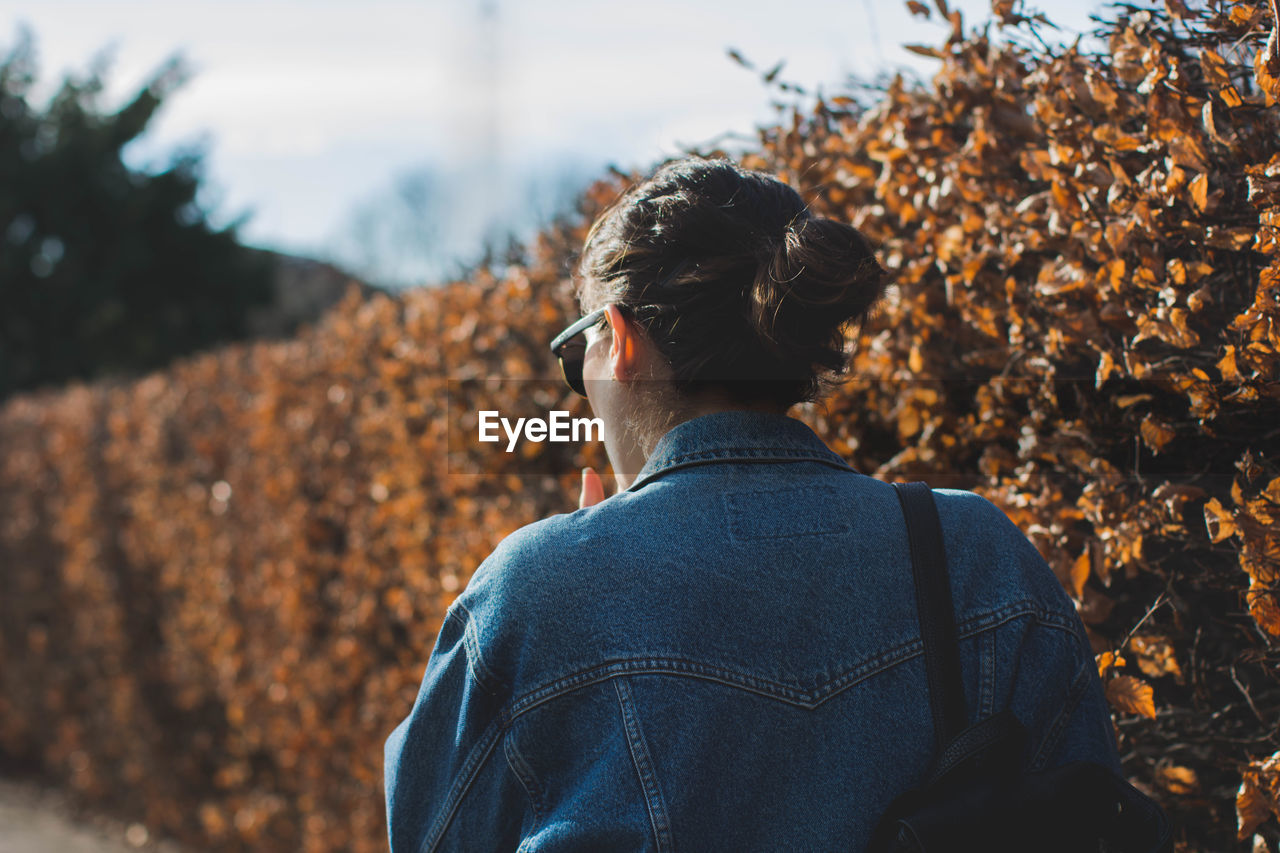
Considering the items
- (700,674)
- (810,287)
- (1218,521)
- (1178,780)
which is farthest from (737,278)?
(1178,780)

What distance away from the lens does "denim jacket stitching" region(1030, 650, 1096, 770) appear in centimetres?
138

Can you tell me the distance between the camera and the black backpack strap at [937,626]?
129cm

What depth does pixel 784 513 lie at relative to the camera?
130cm

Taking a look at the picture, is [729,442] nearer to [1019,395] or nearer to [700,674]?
[700,674]

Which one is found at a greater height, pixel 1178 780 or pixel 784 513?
pixel 784 513

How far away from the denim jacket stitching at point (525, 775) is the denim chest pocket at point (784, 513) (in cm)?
38

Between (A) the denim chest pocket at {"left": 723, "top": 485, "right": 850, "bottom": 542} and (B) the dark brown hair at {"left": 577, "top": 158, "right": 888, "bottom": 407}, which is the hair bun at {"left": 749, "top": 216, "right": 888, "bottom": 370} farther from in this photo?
(A) the denim chest pocket at {"left": 723, "top": 485, "right": 850, "bottom": 542}

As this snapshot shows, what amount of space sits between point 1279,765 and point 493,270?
9.39ft

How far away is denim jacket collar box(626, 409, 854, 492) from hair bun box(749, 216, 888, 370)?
10 centimetres

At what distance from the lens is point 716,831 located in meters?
1.23

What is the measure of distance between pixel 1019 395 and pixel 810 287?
907 millimetres

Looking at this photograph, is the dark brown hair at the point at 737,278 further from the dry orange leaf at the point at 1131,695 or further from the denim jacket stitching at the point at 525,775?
the dry orange leaf at the point at 1131,695

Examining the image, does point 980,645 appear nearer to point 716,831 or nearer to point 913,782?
point 913,782

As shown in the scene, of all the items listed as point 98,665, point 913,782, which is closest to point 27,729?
point 98,665
